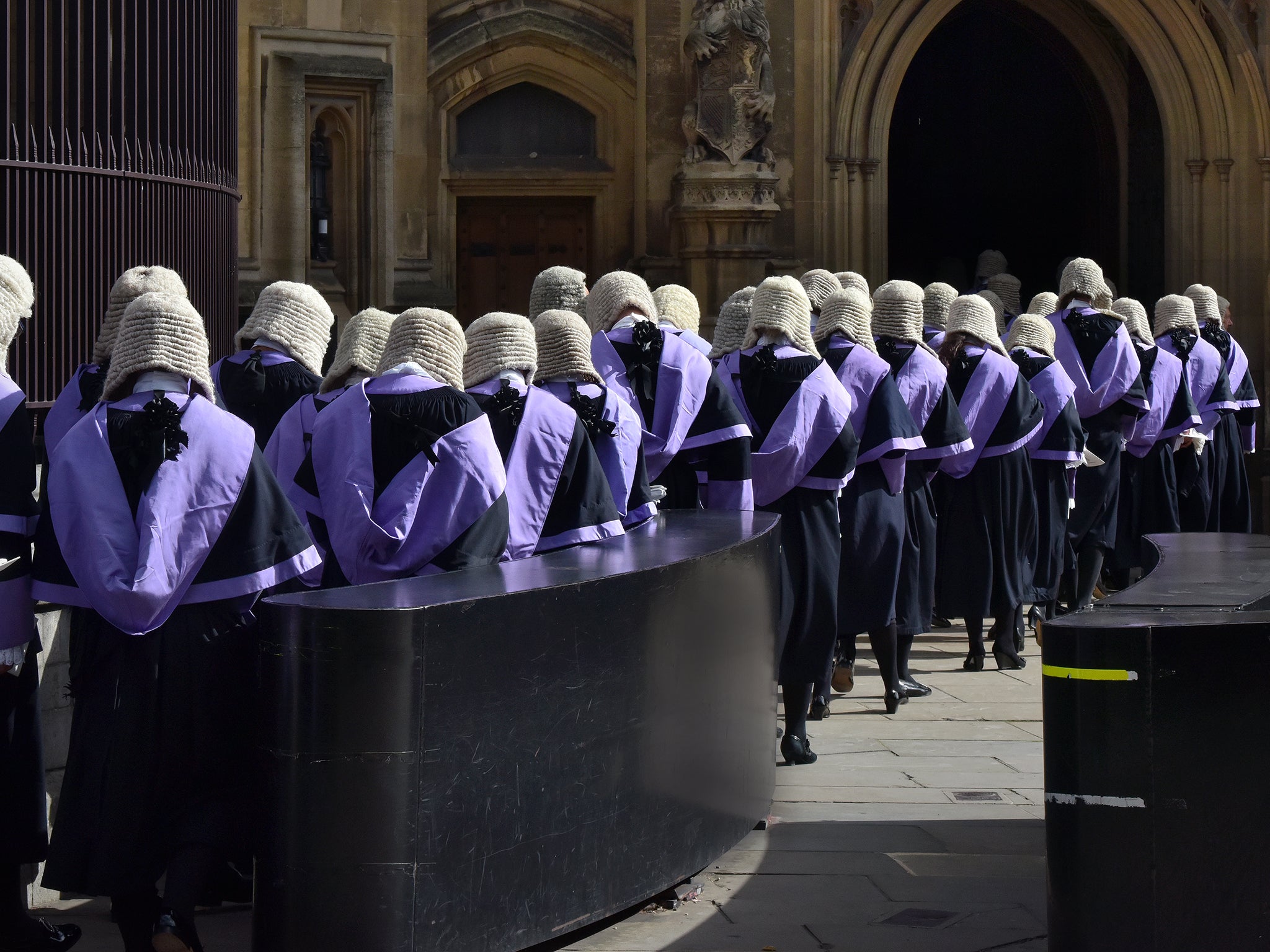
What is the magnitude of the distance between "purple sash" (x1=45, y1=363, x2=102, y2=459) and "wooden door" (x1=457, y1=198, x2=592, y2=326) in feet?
29.7

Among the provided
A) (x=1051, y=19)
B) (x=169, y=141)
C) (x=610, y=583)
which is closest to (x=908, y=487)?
(x=169, y=141)

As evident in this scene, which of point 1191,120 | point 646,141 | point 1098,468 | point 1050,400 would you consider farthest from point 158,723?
point 1191,120

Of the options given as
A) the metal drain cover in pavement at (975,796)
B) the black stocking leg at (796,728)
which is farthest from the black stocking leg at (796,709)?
the metal drain cover in pavement at (975,796)

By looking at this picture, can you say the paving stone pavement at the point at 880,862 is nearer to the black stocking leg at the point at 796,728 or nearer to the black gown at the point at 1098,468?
the black stocking leg at the point at 796,728

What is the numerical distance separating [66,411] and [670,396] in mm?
2301

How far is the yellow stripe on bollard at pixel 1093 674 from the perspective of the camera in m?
4.32

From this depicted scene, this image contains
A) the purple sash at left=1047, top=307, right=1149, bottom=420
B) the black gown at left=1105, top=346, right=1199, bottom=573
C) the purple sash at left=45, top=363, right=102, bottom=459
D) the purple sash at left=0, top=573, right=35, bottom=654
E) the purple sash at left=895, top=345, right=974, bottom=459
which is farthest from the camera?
the black gown at left=1105, top=346, right=1199, bottom=573

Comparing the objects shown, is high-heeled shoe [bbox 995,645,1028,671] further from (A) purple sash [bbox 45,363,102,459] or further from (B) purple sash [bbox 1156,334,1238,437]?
(A) purple sash [bbox 45,363,102,459]

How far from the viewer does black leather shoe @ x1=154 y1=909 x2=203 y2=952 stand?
4449 millimetres

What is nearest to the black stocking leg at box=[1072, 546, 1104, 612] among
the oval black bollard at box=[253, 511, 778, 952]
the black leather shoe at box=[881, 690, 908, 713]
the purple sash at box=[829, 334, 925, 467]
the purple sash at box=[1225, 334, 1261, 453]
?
the purple sash at box=[1225, 334, 1261, 453]

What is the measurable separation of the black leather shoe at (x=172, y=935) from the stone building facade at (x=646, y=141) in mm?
9390

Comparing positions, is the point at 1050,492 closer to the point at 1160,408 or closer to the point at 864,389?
the point at 1160,408

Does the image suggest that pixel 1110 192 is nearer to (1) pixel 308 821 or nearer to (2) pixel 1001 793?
(2) pixel 1001 793

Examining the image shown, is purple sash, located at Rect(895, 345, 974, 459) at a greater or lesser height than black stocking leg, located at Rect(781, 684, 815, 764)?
greater
